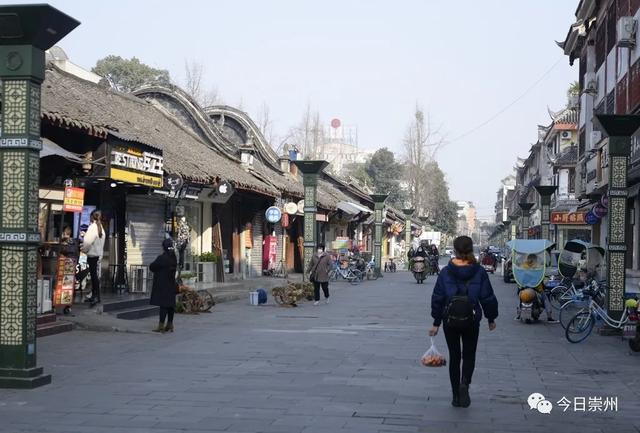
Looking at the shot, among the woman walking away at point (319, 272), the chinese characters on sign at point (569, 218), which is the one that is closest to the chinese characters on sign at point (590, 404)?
the woman walking away at point (319, 272)

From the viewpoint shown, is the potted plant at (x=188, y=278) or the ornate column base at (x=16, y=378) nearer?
the ornate column base at (x=16, y=378)

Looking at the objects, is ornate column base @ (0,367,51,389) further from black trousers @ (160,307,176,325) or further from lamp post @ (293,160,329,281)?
lamp post @ (293,160,329,281)

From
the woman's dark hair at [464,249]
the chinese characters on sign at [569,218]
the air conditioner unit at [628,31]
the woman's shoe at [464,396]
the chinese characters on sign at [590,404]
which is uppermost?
the air conditioner unit at [628,31]

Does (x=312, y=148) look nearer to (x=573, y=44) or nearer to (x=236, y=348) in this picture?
(x=573, y=44)

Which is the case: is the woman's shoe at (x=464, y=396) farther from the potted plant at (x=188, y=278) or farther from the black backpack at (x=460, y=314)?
the potted plant at (x=188, y=278)

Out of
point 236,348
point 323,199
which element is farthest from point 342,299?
point 323,199

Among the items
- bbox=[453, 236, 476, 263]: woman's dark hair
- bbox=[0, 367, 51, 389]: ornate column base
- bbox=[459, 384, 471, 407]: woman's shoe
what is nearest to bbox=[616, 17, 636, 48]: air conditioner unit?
bbox=[453, 236, 476, 263]: woman's dark hair

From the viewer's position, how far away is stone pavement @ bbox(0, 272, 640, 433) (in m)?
6.80

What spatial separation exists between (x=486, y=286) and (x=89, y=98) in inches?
549

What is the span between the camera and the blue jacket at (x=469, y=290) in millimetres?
7562

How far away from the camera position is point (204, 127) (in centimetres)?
2712

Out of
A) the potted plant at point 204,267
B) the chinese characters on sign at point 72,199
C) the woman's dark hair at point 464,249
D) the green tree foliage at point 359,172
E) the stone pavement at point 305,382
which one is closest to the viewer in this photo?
the stone pavement at point 305,382

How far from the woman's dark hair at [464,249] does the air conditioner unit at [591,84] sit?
2335cm

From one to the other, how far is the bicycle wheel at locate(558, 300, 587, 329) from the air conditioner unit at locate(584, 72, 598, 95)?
14237mm
